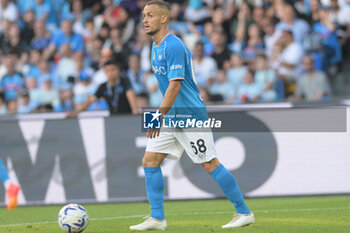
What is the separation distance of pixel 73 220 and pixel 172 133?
1329mm

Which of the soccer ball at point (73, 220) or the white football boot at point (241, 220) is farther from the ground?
the soccer ball at point (73, 220)

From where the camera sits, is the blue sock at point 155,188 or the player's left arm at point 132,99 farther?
the player's left arm at point 132,99

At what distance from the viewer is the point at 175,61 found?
660 cm

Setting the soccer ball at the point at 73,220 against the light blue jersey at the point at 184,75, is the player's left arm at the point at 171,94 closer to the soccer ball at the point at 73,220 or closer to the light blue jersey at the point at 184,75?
the light blue jersey at the point at 184,75

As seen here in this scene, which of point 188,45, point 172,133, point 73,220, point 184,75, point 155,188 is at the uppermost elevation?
point 184,75

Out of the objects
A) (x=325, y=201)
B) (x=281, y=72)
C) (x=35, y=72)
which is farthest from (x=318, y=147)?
(x=35, y=72)

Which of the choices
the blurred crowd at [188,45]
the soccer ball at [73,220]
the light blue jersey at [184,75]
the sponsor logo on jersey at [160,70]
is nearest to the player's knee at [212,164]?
the light blue jersey at [184,75]

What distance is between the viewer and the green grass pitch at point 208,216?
7.07 m

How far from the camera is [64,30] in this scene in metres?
17.1

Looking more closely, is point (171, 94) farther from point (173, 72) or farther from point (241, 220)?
point (241, 220)

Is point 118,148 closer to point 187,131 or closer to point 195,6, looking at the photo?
point 187,131

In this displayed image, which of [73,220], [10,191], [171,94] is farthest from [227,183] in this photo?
[10,191]

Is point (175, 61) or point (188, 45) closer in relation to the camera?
point (175, 61)

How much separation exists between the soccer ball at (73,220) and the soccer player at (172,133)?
53 cm
